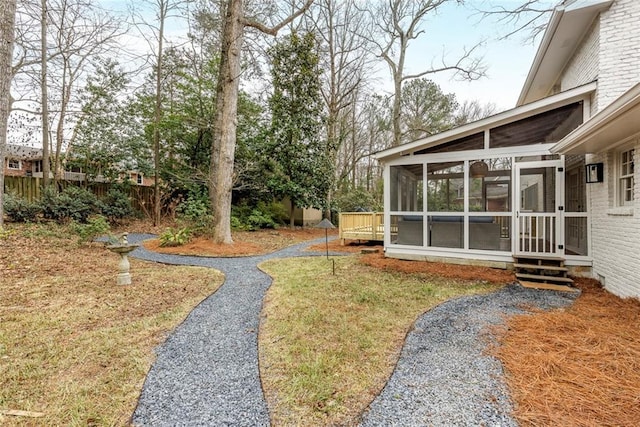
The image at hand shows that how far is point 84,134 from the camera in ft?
46.2

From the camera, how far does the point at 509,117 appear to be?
614 centimetres

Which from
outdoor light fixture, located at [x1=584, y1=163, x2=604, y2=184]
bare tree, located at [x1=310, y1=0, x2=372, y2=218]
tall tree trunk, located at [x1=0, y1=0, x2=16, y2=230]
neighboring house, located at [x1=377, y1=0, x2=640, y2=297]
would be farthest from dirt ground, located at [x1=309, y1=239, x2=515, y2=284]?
bare tree, located at [x1=310, y1=0, x2=372, y2=218]

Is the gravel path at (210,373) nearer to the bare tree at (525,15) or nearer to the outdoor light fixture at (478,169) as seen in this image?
the outdoor light fixture at (478,169)

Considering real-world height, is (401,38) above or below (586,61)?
above

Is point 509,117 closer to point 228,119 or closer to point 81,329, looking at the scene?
point 228,119

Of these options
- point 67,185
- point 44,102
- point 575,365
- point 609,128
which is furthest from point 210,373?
point 67,185

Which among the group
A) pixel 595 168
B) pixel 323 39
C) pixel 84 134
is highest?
pixel 323 39

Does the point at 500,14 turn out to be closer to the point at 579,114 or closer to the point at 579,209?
the point at 579,114

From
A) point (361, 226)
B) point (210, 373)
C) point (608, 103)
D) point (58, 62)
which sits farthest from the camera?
point (58, 62)

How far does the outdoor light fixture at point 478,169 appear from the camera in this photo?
6766 mm

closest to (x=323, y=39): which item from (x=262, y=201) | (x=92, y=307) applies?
(x=262, y=201)

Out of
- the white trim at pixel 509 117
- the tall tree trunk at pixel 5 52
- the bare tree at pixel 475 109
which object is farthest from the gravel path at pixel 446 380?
the bare tree at pixel 475 109

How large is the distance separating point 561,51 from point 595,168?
355 centimetres

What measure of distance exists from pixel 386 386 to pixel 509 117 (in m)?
5.99
